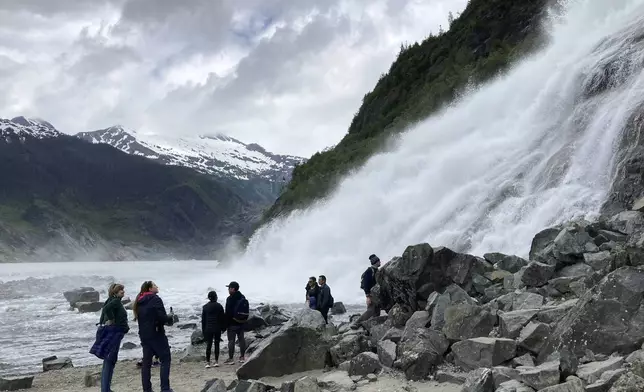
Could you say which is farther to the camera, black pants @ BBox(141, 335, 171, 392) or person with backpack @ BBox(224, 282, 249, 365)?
person with backpack @ BBox(224, 282, 249, 365)

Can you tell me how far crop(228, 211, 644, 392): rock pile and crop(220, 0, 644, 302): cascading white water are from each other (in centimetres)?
764

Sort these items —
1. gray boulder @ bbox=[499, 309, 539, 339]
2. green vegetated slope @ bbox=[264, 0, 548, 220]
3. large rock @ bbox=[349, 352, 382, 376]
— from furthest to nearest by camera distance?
green vegetated slope @ bbox=[264, 0, 548, 220] → large rock @ bbox=[349, 352, 382, 376] → gray boulder @ bbox=[499, 309, 539, 339]

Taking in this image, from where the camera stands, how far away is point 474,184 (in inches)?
Result: 1217

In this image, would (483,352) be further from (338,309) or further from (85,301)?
(85,301)

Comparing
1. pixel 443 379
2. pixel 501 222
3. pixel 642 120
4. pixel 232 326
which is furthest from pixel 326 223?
pixel 443 379

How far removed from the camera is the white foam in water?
24.0 m

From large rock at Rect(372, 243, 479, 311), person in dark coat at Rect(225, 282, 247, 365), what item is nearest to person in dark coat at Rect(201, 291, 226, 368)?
person in dark coat at Rect(225, 282, 247, 365)

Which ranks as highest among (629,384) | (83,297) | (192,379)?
(83,297)

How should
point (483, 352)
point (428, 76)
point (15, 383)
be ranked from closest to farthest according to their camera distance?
1. point (483, 352)
2. point (15, 383)
3. point (428, 76)

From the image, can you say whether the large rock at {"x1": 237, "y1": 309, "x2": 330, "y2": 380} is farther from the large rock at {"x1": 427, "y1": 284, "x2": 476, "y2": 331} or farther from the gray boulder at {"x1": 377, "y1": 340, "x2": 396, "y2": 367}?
the large rock at {"x1": 427, "y1": 284, "x2": 476, "y2": 331}

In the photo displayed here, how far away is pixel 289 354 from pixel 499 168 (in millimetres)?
21581

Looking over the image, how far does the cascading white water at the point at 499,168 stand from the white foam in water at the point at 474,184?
0.09 m

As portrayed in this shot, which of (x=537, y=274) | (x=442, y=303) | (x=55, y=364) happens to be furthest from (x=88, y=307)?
(x=537, y=274)

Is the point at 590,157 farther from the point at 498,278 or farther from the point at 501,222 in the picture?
the point at 498,278
